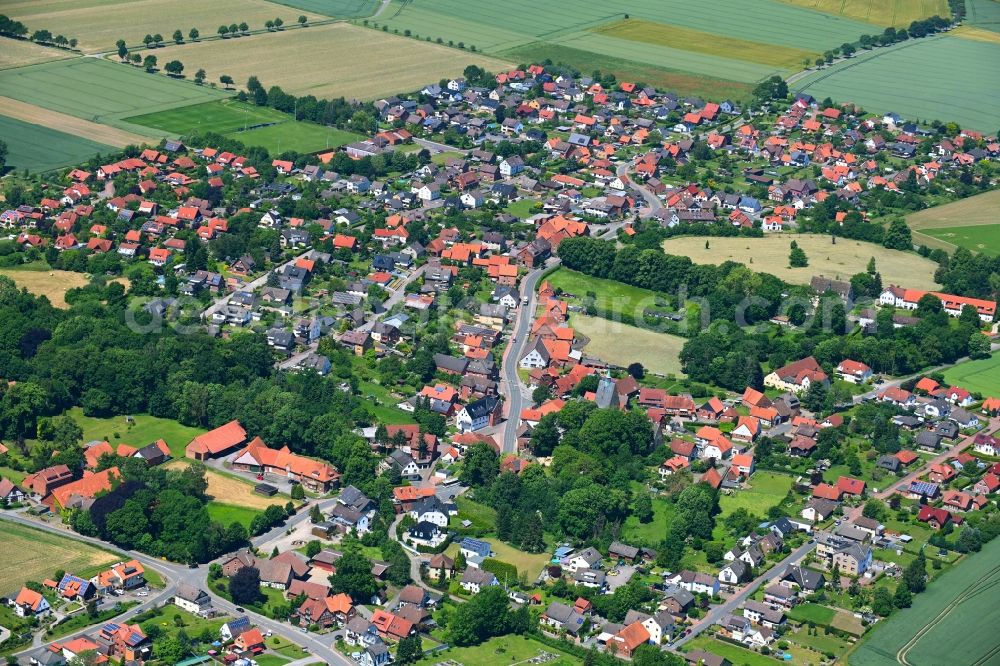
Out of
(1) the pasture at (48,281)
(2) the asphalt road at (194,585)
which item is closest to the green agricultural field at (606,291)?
(1) the pasture at (48,281)

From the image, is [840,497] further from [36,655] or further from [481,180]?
[481,180]

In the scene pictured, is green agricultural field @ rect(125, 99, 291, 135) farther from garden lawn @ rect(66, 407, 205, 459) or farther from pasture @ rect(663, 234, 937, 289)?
garden lawn @ rect(66, 407, 205, 459)

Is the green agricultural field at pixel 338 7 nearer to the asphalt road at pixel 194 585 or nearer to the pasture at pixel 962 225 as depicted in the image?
the pasture at pixel 962 225

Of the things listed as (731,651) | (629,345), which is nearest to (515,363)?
(629,345)

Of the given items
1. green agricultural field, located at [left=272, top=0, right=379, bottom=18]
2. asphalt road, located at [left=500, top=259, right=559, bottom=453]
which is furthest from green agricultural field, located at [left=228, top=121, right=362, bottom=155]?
green agricultural field, located at [left=272, top=0, right=379, bottom=18]

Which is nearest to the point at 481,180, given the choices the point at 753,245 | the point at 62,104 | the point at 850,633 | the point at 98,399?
the point at 753,245
